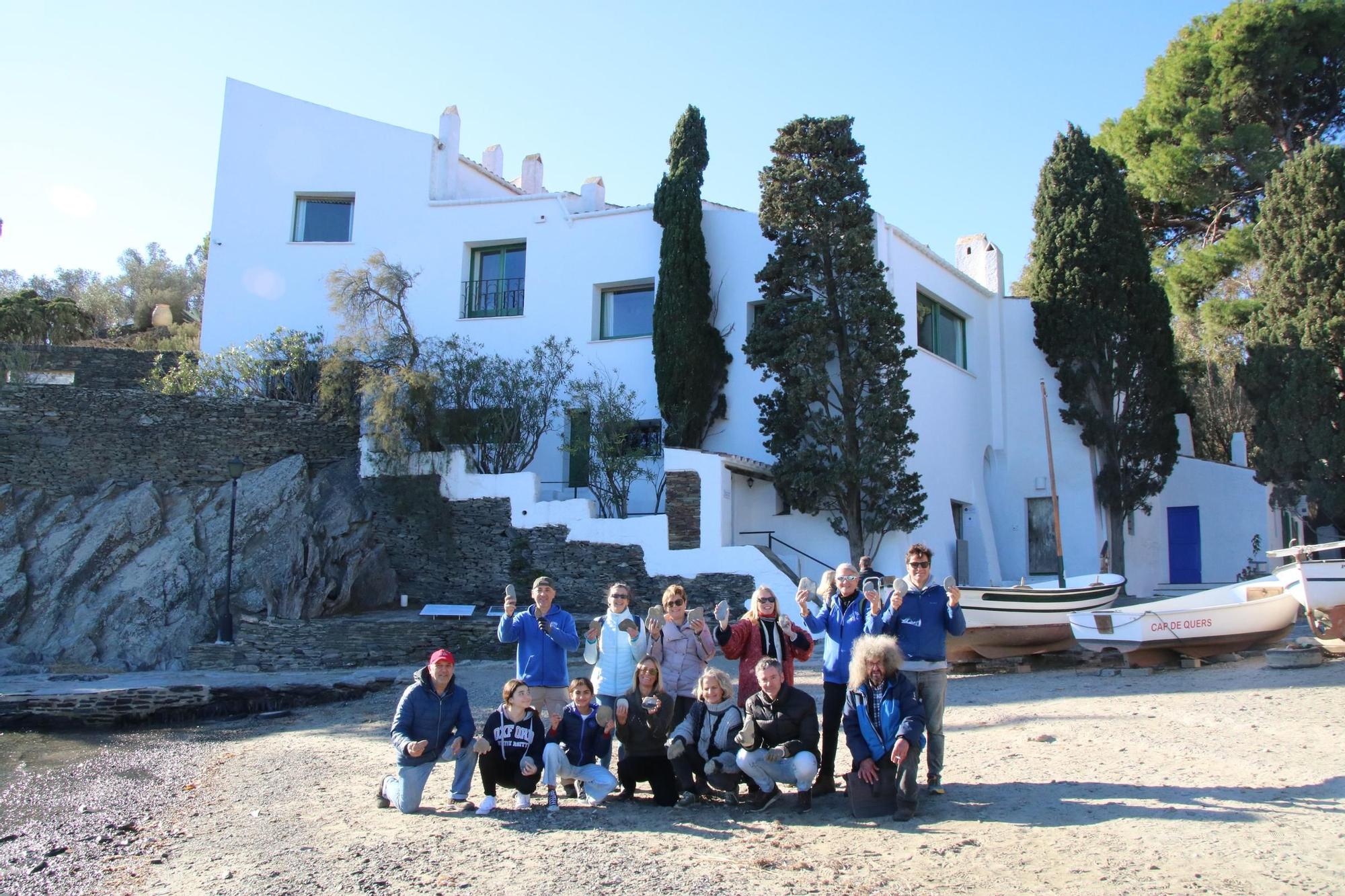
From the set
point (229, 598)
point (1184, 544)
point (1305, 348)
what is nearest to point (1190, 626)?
point (1305, 348)

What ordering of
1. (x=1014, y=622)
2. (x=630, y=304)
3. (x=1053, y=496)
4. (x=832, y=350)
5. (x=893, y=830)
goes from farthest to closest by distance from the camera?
(x=630, y=304)
(x=1053, y=496)
(x=832, y=350)
(x=1014, y=622)
(x=893, y=830)

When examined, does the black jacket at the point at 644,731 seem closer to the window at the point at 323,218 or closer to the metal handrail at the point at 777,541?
the metal handrail at the point at 777,541

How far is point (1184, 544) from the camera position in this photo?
2219 centimetres

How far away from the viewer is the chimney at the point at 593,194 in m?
23.9

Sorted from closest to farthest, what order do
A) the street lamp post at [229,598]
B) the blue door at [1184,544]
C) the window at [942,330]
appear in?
the street lamp post at [229,598] → the window at [942,330] → the blue door at [1184,544]

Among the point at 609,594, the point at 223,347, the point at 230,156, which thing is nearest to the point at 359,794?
the point at 609,594

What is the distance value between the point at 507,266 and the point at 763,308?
623cm

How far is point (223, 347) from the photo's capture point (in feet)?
73.3

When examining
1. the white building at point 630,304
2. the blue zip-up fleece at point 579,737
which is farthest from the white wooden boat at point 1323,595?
the blue zip-up fleece at point 579,737

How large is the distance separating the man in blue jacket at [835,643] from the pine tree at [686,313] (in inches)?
435

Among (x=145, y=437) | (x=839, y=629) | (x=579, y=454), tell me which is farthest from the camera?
(x=145, y=437)

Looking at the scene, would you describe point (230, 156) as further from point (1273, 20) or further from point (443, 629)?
point (1273, 20)

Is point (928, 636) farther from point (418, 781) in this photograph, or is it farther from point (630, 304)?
point (630, 304)

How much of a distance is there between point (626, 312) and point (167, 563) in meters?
9.76
